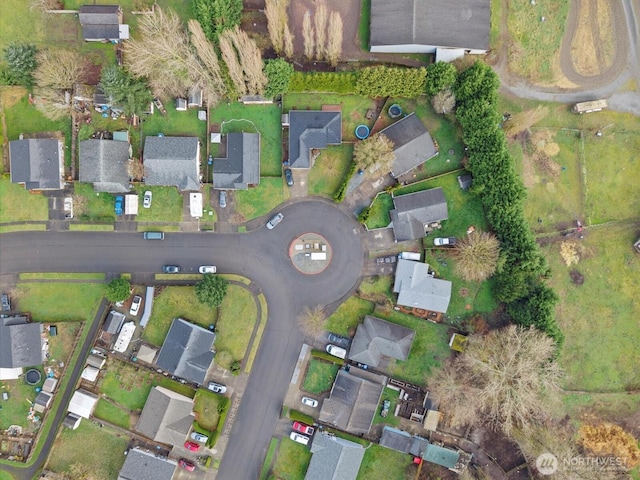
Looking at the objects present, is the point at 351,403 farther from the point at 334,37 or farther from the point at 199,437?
the point at 334,37

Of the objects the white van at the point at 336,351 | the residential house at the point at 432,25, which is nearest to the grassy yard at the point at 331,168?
the residential house at the point at 432,25

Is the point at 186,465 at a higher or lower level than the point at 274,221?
A: lower

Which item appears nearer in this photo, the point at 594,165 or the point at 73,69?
the point at 73,69

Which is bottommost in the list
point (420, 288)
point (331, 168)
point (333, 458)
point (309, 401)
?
point (333, 458)

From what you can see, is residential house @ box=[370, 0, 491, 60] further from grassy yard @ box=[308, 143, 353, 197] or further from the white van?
the white van

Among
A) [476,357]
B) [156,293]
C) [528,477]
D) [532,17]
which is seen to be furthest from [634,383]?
[156,293]

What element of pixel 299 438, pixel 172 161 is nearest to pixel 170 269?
pixel 172 161

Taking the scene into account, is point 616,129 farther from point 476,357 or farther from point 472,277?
point 476,357

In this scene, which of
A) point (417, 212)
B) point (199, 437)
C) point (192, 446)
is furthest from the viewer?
point (417, 212)
